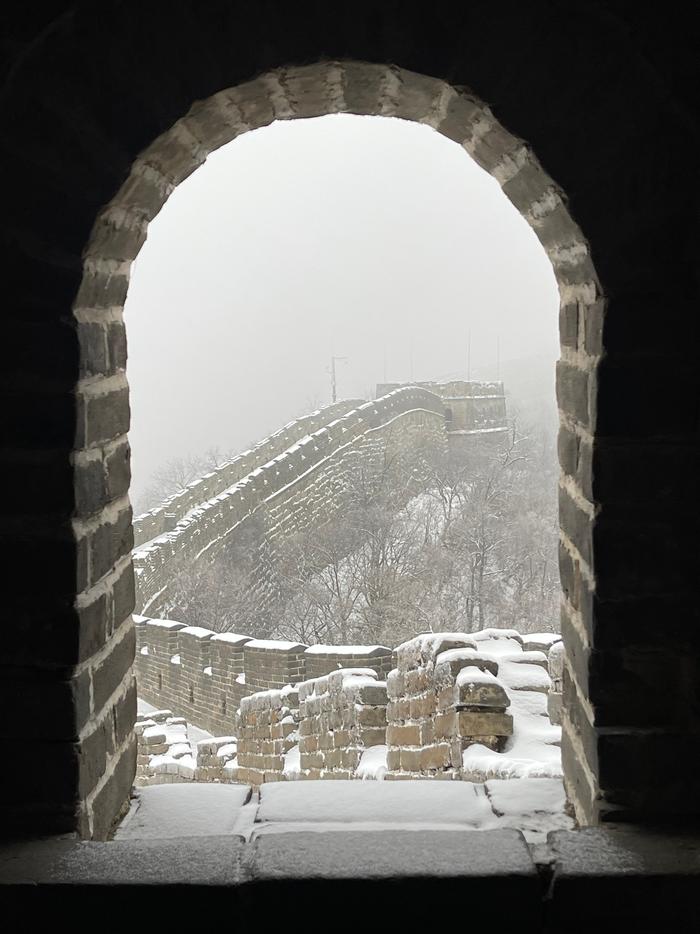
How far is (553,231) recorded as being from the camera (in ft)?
6.87

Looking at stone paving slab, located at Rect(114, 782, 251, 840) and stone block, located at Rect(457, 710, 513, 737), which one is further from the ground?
stone paving slab, located at Rect(114, 782, 251, 840)

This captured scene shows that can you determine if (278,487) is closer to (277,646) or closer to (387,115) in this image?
(277,646)

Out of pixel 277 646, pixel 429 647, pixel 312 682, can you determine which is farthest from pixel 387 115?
pixel 277 646

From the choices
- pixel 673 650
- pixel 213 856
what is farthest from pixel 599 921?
pixel 213 856

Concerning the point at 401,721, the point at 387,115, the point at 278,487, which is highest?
the point at 387,115

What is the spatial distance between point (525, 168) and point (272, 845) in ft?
4.84

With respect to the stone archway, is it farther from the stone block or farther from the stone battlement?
the stone block

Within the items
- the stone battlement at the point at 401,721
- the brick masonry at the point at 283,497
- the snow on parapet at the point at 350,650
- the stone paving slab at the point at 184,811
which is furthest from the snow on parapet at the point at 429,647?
the brick masonry at the point at 283,497

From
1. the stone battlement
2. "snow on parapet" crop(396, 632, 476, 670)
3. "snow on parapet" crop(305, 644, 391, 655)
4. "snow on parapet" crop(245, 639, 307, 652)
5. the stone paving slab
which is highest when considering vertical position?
the stone paving slab

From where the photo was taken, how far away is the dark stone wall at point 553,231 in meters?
1.84

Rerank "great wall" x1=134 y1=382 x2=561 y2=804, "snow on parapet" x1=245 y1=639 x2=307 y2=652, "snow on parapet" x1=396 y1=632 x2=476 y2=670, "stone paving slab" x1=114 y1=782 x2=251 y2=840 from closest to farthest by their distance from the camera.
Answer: "stone paving slab" x1=114 y1=782 x2=251 y2=840, "great wall" x1=134 y1=382 x2=561 y2=804, "snow on parapet" x1=396 y1=632 x2=476 y2=670, "snow on parapet" x1=245 y1=639 x2=307 y2=652

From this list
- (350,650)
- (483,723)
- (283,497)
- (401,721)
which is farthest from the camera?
(283,497)

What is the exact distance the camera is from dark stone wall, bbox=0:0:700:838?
184 centimetres

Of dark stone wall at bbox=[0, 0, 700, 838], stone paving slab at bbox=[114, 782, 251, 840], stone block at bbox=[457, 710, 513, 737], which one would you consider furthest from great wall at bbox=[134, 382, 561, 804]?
dark stone wall at bbox=[0, 0, 700, 838]
